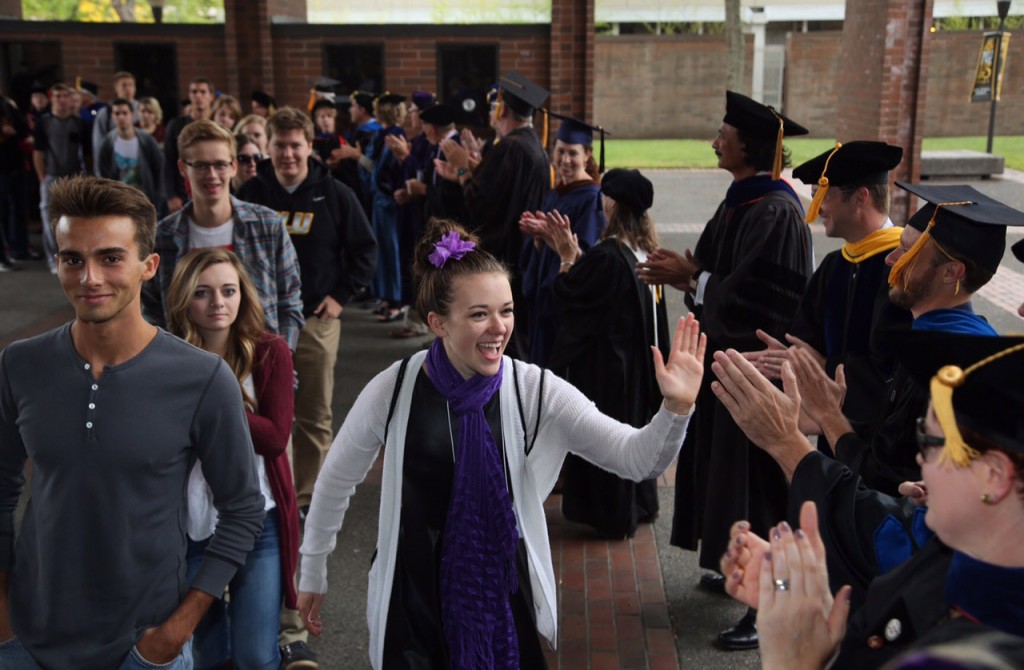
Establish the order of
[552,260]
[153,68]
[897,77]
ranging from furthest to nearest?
[153,68]
[897,77]
[552,260]

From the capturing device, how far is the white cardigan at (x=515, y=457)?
324cm

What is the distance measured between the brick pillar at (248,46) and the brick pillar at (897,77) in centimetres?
865

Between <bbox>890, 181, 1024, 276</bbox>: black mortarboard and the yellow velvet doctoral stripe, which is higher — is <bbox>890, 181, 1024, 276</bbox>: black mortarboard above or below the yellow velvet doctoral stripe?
above

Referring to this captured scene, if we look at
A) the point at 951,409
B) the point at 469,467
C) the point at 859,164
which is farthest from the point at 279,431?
the point at 951,409

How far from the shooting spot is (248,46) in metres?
15.2

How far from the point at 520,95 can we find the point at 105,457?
5.31 metres

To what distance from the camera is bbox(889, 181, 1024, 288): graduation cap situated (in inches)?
132

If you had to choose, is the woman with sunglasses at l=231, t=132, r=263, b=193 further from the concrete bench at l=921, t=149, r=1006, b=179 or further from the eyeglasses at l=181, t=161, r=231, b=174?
the concrete bench at l=921, t=149, r=1006, b=179

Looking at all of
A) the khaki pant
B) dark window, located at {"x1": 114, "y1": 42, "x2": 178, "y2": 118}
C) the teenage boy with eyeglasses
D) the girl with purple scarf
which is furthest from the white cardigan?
dark window, located at {"x1": 114, "y1": 42, "x2": 178, "y2": 118}

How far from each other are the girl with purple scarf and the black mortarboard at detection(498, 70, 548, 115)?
4464 mm

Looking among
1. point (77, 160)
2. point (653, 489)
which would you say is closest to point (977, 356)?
point (653, 489)

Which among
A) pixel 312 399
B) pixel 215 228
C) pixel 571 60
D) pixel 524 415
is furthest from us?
pixel 571 60

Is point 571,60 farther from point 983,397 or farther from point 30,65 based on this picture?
point 983,397

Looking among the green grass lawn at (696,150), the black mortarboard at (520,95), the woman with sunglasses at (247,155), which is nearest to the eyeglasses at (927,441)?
the black mortarboard at (520,95)
